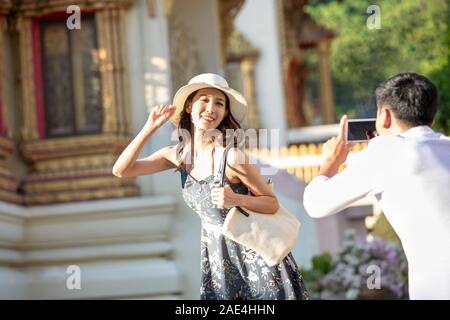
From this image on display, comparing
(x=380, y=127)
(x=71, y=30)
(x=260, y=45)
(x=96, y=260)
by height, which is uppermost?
(x=260, y=45)

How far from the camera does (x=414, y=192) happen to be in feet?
12.9

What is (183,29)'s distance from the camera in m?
9.09

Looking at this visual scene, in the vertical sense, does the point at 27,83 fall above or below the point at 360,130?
above

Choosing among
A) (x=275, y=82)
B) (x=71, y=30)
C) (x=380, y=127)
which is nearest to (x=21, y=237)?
(x=71, y=30)

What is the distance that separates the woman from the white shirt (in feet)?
2.21

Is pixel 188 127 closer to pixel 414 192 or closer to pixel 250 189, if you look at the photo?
pixel 250 189

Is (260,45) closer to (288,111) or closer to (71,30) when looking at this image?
(288,111)

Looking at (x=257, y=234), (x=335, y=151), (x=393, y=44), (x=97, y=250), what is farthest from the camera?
(x=393, y=44)

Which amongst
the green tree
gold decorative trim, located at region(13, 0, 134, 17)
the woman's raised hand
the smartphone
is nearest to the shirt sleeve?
the smartphone

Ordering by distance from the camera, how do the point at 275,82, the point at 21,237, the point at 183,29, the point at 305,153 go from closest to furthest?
the point at 21,237 → the point at 183,29 → the point at 305,153 → the point at 275,82

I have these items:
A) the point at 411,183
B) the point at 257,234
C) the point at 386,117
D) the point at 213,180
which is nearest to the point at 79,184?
the point at 213,180

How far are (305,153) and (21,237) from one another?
11.6m

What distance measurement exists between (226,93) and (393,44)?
19.2 m
